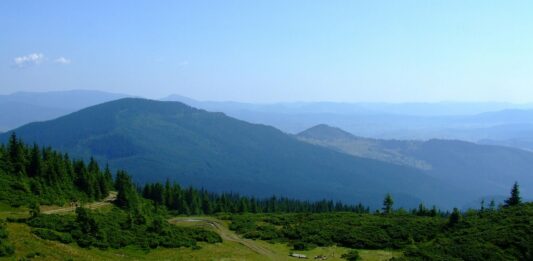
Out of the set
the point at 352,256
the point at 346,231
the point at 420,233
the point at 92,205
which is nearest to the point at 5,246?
the point at 352,256

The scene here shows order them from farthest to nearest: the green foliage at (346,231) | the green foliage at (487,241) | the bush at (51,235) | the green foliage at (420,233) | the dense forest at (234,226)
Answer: the green foliage at (346,231) < the green foliage at (420,233) < the dense forest at (234,226) < the green foliage at (487,241) < the bush at (51,235)

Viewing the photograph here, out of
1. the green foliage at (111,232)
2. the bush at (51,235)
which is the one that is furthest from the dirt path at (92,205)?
the bush at (51,235)

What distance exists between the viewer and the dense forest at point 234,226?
2023 inches

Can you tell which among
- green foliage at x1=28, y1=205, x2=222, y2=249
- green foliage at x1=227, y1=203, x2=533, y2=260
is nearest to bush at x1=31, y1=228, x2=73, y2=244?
green foliage at x1=28, y1=205, x2=222, y2=249

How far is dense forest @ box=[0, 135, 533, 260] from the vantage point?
51.4 m

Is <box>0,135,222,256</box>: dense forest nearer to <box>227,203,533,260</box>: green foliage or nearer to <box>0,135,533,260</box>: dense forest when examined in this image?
<box>0,135,533,260</box>: dense forest

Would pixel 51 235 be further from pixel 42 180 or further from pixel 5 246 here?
pixel 42 180

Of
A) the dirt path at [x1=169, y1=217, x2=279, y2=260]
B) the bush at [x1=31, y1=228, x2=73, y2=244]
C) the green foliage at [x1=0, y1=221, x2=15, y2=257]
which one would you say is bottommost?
the dirt path at [x1=169, y1=217, x2=279, y2=260]

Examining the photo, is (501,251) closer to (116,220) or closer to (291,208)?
(116,220)

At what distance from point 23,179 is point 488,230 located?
79021 millimetres

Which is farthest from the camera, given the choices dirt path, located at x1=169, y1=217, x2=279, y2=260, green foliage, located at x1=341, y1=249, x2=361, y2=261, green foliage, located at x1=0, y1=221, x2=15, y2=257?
dirt path, located at x1=169, y1=217, x2=279, y2=260

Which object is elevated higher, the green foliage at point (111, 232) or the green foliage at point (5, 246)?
the green foliage at point (5, 246)

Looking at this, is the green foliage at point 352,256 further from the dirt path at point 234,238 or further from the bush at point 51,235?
the bush at point 51,235

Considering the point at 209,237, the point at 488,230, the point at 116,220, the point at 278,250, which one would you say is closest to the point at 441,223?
the point at 488,230
